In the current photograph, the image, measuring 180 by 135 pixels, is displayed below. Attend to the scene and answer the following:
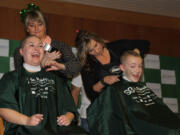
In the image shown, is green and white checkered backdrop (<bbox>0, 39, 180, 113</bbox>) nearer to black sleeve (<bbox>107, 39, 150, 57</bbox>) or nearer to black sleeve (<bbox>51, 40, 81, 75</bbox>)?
black sleeve (<bbox>107, 39, 150, 57</bbox>)

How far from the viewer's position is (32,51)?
2080 millimetres

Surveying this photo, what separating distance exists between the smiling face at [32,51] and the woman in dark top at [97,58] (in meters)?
0.52

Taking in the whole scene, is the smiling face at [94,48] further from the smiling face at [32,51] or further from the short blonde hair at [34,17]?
the smiling face at [32,51]

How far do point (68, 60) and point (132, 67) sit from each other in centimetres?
51

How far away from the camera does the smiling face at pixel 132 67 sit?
2312 millimetres

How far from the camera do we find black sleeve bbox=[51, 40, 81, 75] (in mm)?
2312

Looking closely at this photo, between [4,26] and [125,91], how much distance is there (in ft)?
5.23

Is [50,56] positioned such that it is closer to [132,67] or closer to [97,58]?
[97,58]

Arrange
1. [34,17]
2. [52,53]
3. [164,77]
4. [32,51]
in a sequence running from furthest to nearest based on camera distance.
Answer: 1. [164,77]
2. [34,17]
3. [52,53]
4. [32,51]

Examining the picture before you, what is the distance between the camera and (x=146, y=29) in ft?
12.4

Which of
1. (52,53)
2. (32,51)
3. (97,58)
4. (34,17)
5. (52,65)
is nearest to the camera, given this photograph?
(32,51)

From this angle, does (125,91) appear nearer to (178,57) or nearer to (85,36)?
(85,36)

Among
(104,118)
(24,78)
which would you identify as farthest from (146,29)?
(24,78)

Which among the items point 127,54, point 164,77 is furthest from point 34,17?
point 164,77
